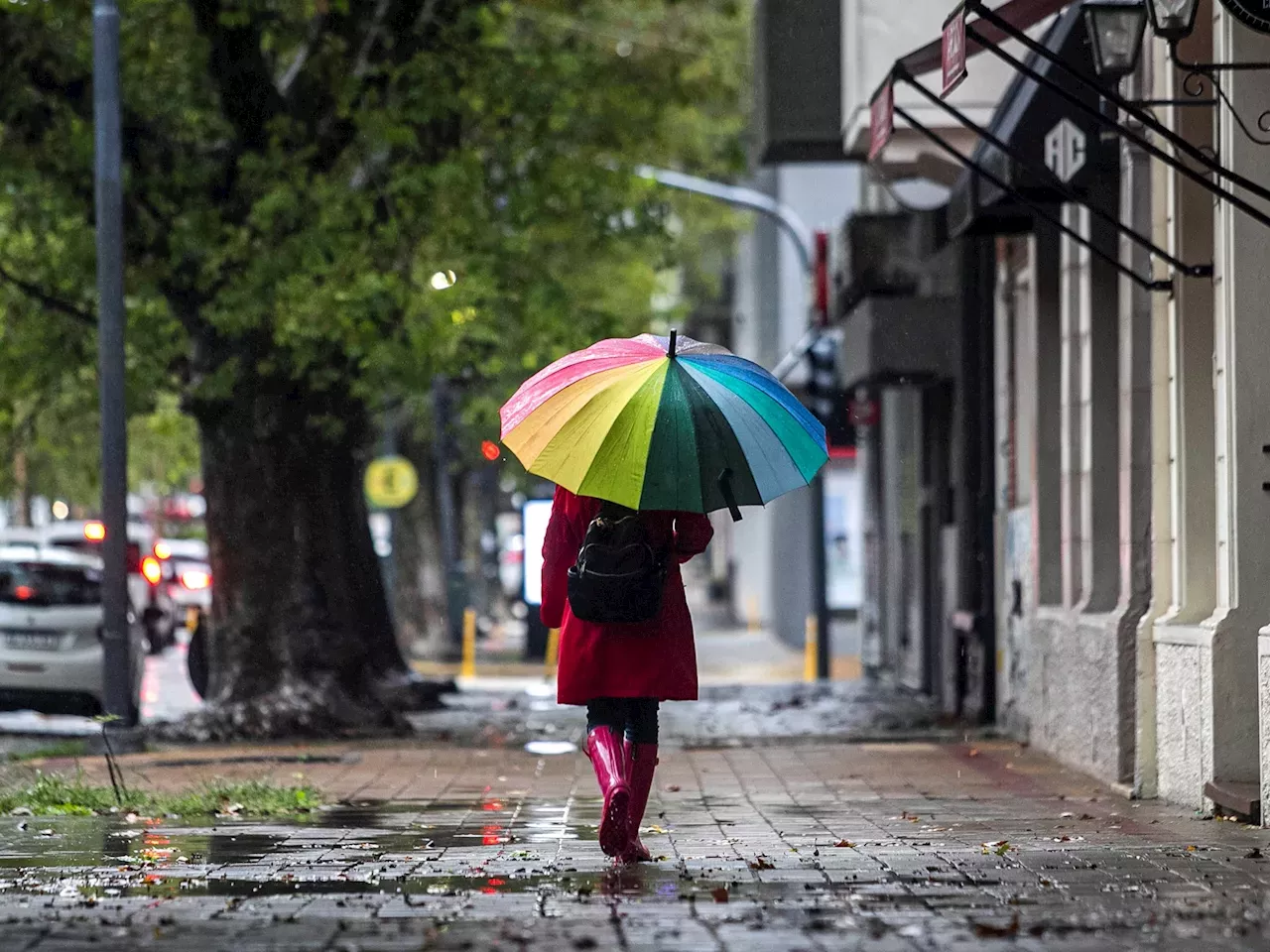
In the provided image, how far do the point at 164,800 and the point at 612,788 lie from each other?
4091mm

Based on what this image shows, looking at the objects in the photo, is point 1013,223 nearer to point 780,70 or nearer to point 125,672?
point 780,70

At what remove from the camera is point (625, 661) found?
28.5 ft

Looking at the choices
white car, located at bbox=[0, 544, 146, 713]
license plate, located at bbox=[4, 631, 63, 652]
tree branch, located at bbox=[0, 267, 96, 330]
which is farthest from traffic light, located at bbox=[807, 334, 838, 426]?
tree branch, located at bbox=[0, 267, 96, 330]

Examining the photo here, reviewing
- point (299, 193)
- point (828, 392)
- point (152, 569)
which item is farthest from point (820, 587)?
point (152, 569)

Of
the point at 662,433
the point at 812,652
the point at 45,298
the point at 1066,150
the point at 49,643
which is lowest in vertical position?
the point at 812,652

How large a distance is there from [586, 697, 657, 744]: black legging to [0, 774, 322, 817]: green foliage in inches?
120

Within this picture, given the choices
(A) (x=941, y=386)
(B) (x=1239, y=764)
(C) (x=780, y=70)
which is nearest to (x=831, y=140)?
(C) (x=780, y=70)

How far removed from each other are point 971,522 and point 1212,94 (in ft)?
24.6

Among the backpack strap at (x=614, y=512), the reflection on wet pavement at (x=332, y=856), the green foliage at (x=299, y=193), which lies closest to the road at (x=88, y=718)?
the green foliage at (x=299, y=193)

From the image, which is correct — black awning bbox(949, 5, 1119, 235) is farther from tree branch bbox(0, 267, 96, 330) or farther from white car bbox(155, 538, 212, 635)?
white car bbox(155, 538, 212, 635)

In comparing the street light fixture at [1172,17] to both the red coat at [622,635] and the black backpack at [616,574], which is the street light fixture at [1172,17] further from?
the black backpack at [616,574]

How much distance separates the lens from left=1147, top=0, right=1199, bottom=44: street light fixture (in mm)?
9945

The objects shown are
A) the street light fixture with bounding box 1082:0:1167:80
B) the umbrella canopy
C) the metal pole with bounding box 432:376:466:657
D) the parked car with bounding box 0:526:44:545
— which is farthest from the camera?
the parked car with bounding box 0:526:44:545

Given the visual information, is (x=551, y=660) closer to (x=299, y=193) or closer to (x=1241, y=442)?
(x=299, y=193)
